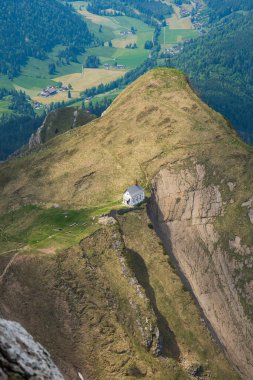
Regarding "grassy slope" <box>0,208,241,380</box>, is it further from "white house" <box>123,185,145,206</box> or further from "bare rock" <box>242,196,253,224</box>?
"bare rock" <box>242,196,253,224</box>

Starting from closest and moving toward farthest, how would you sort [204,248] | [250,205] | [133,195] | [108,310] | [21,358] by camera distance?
[21,358], [108,310], [133,195], [204,248], [250,205]

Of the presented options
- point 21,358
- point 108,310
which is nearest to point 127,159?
point 108,310

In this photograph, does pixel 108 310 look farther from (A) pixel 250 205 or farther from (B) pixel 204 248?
(A) pixel 250 205

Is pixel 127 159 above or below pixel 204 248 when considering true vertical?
above

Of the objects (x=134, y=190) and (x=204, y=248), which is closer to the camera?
(x=134, y=190)

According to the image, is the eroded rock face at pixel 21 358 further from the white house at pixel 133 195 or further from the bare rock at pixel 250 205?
the bare rock at pixel 250 205

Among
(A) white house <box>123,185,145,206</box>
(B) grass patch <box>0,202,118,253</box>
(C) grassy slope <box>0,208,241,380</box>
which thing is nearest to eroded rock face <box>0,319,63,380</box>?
(C) grassy slope <box>0,208,241,380</box>
